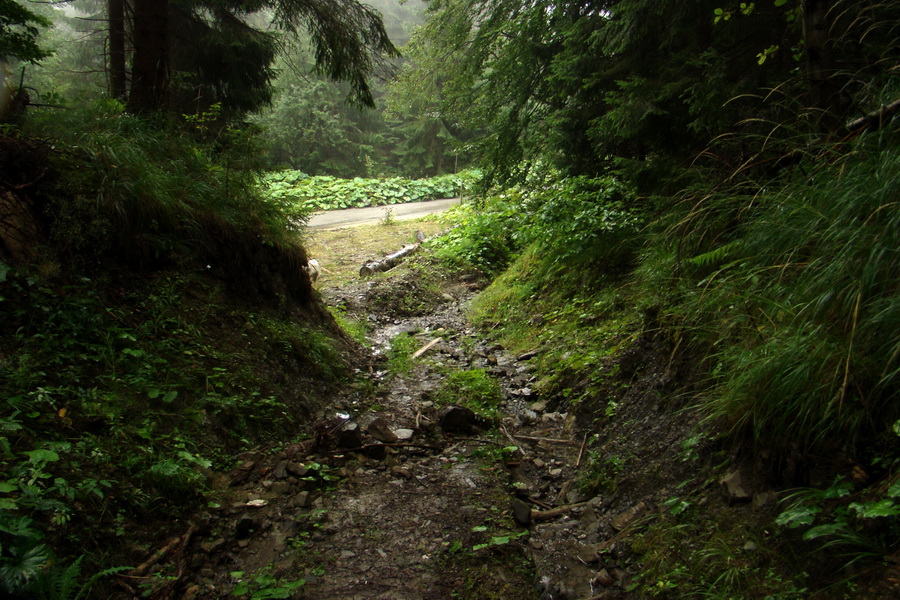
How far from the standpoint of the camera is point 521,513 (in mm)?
3150

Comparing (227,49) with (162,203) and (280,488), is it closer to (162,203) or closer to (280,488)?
(162,203)

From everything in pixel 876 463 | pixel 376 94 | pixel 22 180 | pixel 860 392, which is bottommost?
pixel 876 463

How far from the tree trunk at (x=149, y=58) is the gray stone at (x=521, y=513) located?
17.7 feet

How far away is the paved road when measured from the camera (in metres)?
17.4

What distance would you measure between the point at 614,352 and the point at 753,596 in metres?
2.64

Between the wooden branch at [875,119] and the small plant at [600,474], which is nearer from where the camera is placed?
the wooden branch at [875,119]

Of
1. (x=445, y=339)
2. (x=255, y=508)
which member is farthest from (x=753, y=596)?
(x=445, y=339)

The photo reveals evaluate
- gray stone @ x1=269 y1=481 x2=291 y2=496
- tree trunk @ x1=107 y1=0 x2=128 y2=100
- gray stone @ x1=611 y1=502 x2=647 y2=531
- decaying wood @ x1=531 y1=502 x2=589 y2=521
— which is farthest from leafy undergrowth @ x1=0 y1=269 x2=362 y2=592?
tree trunk @ x1=107 y1=0 x2=128 y2=100

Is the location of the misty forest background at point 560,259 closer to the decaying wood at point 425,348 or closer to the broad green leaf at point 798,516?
the broad green leaf at point 798,516

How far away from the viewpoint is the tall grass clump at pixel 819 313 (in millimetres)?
1961

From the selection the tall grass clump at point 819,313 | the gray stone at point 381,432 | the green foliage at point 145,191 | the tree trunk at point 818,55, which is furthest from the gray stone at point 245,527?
the tree trunk at point 818,55

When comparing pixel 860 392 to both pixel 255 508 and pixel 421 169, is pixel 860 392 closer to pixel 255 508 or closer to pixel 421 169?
pixel 255 508

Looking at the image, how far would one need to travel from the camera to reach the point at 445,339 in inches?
280

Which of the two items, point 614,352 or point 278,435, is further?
point 614,352
